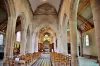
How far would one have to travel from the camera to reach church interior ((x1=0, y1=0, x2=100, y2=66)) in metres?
8.59

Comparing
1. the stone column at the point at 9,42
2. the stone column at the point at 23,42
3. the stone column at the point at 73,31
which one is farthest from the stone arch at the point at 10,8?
the stone column at the point at 73,31

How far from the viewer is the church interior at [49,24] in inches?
338

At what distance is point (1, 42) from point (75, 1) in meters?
15.9

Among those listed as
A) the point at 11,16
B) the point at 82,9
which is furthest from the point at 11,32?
the point at 82,9

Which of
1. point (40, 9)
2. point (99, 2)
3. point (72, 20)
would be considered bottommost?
point (99, 2)

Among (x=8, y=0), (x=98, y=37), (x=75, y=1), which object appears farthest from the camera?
(x=8, y=0)

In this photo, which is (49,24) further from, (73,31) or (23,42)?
(73,31)

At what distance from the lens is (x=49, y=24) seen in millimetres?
19688

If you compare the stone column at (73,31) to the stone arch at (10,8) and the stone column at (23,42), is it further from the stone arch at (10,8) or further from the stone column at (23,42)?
the stone column at (23,42)

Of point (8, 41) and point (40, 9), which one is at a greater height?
point (40, 9)

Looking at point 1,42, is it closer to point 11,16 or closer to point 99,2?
point 11,16

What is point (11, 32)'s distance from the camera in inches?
367

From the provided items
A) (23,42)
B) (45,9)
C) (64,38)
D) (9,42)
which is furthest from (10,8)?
(45,9)

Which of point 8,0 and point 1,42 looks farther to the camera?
point 1,42
